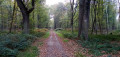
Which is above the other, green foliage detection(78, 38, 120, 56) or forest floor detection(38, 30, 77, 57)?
green foliage detection(78, 38, 120, 56)

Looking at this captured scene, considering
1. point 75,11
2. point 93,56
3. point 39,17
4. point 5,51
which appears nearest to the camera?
point 5,51

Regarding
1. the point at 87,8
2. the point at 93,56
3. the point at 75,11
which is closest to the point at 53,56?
the point at 93,56

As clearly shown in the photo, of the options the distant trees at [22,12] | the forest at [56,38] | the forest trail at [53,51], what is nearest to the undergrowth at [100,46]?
A: the forest at [56,38]

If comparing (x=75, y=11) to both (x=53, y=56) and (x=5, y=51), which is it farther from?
(x=5, y=51)

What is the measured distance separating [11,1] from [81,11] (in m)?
14.0

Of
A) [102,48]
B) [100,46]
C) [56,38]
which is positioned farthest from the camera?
[56,38]

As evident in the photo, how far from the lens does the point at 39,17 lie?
106 ft

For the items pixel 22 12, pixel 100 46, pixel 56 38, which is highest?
pixel 22 12

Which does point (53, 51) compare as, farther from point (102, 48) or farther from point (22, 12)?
point (22, 12)

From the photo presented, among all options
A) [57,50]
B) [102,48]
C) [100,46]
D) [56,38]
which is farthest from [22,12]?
[102,48]

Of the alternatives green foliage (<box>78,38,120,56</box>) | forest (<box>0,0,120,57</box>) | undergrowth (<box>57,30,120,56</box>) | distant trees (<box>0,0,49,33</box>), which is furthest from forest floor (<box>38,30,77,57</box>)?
distant trees (<box>0,0,49,33</box>)

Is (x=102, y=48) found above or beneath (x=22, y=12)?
beneath

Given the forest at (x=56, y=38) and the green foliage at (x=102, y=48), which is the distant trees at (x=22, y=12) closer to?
the forest at (x=56, y=38)

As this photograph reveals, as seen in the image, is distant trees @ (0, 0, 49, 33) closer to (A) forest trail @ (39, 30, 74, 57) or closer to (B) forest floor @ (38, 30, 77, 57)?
(B) forest floor @ (38, 30, 77, 57)
